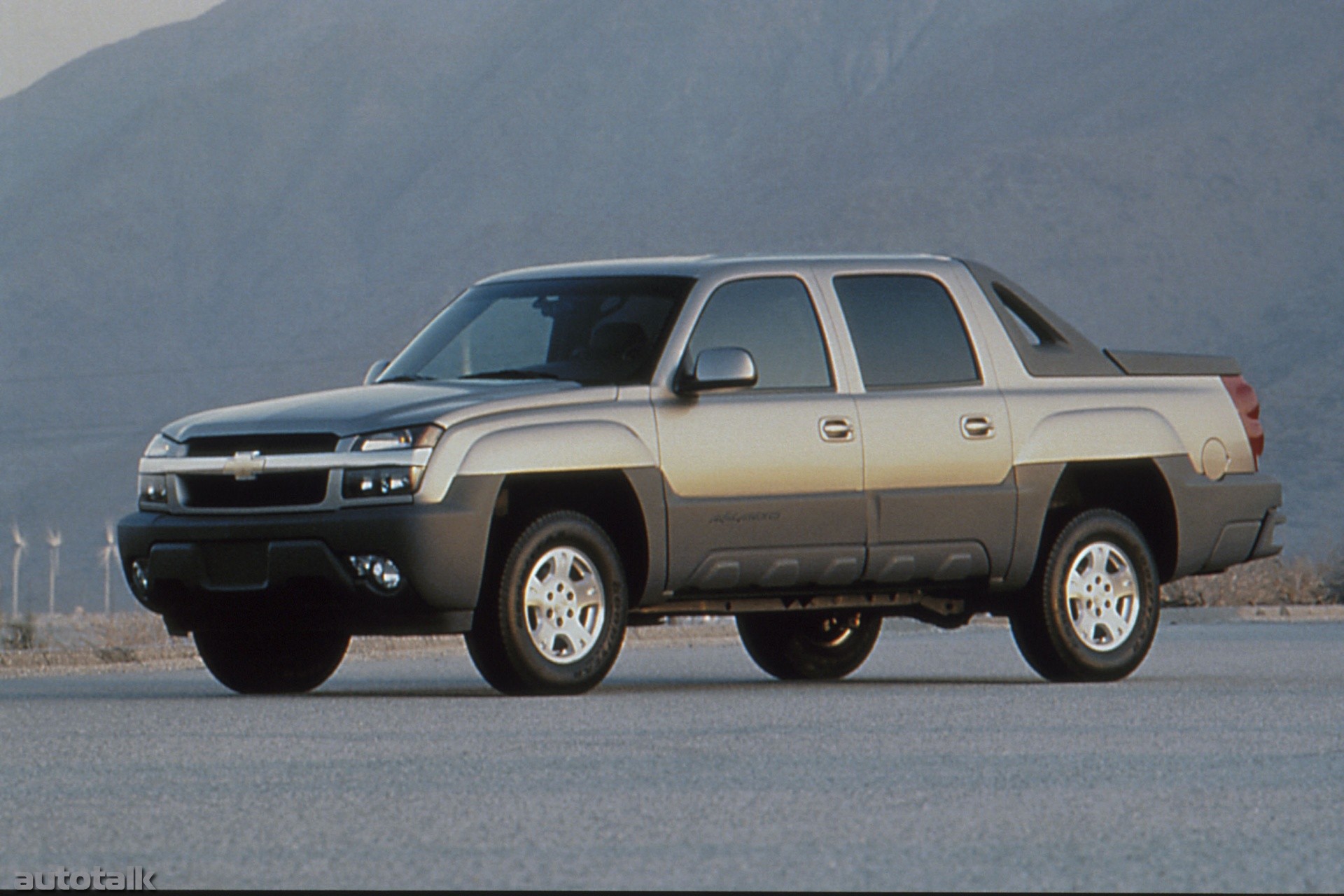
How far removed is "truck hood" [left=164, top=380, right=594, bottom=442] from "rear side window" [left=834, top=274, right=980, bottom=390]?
1.63 meters

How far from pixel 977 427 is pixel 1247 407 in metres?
2.14

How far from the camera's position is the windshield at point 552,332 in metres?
12.6

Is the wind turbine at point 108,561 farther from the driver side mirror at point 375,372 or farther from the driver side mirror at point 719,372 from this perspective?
the driver side mirror at point 719,372

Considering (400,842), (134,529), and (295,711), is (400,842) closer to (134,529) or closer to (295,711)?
(295,711)

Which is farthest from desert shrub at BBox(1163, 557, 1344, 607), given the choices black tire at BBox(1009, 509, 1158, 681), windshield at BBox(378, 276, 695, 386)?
windshield at BBox(378, 276, 695, 386)

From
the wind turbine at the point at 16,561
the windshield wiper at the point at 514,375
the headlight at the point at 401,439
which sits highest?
the windshield wiper at the point at 514,375

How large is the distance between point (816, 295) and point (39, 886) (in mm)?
7467

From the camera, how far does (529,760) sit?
9.16 metres

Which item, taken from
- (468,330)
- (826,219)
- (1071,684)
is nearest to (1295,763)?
(1071,684)

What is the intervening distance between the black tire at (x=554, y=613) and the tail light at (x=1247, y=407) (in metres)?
4.19

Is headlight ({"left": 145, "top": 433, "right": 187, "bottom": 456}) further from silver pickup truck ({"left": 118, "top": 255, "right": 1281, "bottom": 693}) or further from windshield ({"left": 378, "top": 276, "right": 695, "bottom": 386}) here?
windshield ({"left": 378, "top": 276, "right": 695, "bottom": 386})

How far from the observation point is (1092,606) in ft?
45.1

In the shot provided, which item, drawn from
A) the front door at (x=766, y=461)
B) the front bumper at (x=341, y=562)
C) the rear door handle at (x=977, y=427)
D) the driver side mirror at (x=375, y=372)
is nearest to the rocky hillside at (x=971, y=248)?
the rear door handle at (x=977, y=427)

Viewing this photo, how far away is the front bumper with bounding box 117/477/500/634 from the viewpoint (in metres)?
→ 11.6
